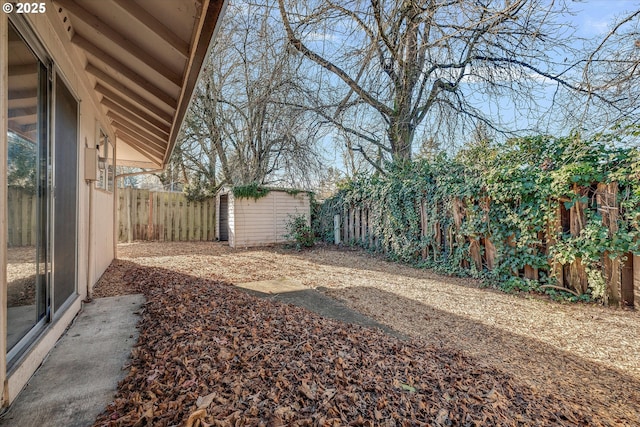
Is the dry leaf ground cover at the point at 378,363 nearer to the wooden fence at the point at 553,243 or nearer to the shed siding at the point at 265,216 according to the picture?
the wooden fence at the point at 553,243

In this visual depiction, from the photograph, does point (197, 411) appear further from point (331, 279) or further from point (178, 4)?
point (331, 279)

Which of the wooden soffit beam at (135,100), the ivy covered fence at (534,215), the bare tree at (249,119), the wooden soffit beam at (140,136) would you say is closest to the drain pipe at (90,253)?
the wooden soffit beam at (135,100)

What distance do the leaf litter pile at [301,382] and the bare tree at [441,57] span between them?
4.05 m

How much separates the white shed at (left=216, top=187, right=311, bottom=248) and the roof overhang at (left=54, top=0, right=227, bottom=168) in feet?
16.0

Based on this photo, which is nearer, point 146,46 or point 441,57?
point 146,46

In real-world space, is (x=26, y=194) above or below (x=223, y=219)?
above

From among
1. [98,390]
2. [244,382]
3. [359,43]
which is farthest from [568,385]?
[359,43]

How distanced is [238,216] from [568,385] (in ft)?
26.7

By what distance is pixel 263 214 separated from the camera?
9.39m

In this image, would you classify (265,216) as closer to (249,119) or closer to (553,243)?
(249,119)

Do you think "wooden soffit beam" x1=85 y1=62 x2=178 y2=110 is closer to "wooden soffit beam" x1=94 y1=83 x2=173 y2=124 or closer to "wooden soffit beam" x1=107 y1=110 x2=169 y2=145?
"wooden soffit beam" x1=94 y1=83 x2=173 y2=124

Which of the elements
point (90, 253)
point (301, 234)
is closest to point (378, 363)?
point (90, 253)

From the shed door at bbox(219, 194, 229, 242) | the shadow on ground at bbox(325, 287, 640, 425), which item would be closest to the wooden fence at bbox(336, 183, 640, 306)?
the shadow on ground at bbox(325, 287, 640, 425)

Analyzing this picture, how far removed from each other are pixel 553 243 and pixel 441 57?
12.5 ft
